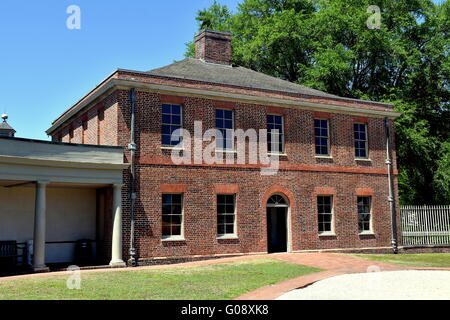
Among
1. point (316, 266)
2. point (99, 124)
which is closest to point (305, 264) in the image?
point (316, 266)

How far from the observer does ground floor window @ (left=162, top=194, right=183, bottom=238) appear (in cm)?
1905

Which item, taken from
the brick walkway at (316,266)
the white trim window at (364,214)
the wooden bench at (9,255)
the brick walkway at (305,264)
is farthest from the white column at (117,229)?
the white trim window at (364,214)

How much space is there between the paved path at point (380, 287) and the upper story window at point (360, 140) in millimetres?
9560

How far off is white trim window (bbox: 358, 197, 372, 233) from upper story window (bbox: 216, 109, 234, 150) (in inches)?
275

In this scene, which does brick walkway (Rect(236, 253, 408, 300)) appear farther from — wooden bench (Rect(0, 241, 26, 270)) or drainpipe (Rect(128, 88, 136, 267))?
wooden bench (Rect(0, 241, 26, 270))

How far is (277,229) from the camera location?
75.2 feet

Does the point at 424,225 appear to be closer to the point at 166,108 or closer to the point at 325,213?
the point at 325,213

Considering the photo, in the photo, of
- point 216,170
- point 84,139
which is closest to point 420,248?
point 216,170

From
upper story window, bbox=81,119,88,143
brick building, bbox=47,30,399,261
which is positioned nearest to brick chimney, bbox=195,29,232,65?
brick building, bbox=47,30,399,261

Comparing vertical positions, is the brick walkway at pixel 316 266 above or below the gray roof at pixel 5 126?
below

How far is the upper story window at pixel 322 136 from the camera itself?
75.0ft

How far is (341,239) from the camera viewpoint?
2256 cm

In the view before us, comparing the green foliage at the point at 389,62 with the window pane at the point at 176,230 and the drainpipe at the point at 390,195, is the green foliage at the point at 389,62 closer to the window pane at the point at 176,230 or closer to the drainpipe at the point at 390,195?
the drainpipe at the point at 390,195

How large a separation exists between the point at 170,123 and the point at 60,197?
5.07 meters
